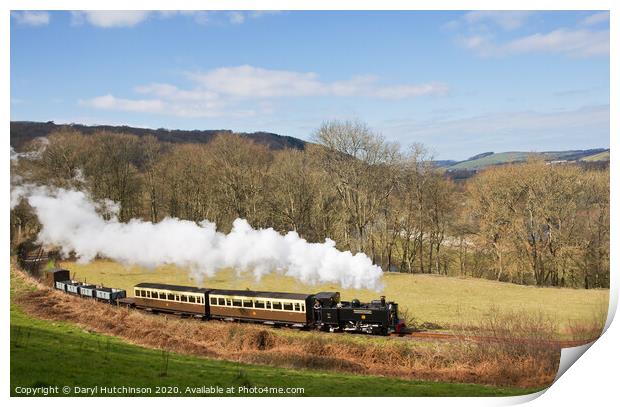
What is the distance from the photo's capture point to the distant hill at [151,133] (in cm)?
2631

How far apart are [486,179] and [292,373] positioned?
27455 millimetres

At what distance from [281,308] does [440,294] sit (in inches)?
539

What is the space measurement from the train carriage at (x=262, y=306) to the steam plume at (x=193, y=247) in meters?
2.92

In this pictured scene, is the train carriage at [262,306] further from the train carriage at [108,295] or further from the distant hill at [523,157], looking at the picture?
the distant hill at [523,157]

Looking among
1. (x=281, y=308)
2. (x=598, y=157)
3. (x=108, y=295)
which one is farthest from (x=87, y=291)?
(x=598, y=157)

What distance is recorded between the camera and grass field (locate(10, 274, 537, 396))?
17703 mm

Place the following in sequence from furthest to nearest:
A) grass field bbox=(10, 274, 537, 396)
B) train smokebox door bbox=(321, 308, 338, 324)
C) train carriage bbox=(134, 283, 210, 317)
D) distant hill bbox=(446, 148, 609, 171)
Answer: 1. distant hill bbox=(446, 148, 609, 171)
2. train carriage bbox=(134, 283, 210, 317)
3. train smokebox door bbox=(321, 308, 338, 324)
4. grass field bbox=(10, 274, 537, 396)

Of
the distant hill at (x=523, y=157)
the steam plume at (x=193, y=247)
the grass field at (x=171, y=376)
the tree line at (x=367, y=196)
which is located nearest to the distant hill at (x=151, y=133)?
the tree line at (x=367, y=196)

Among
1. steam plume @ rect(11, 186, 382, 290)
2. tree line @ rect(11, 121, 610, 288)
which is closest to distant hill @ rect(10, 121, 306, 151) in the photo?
tree line @ rect(11, 121, 610, 288)

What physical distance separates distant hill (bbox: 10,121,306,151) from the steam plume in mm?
3301

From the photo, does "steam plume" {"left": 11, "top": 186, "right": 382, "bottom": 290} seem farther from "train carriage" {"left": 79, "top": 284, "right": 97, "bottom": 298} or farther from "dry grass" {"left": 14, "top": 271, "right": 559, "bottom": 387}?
"dry grass" {"left": 14, "top": 271, "right": 559, "bottom": 387}

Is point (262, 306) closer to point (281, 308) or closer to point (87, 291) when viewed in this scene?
point (281, 308)
